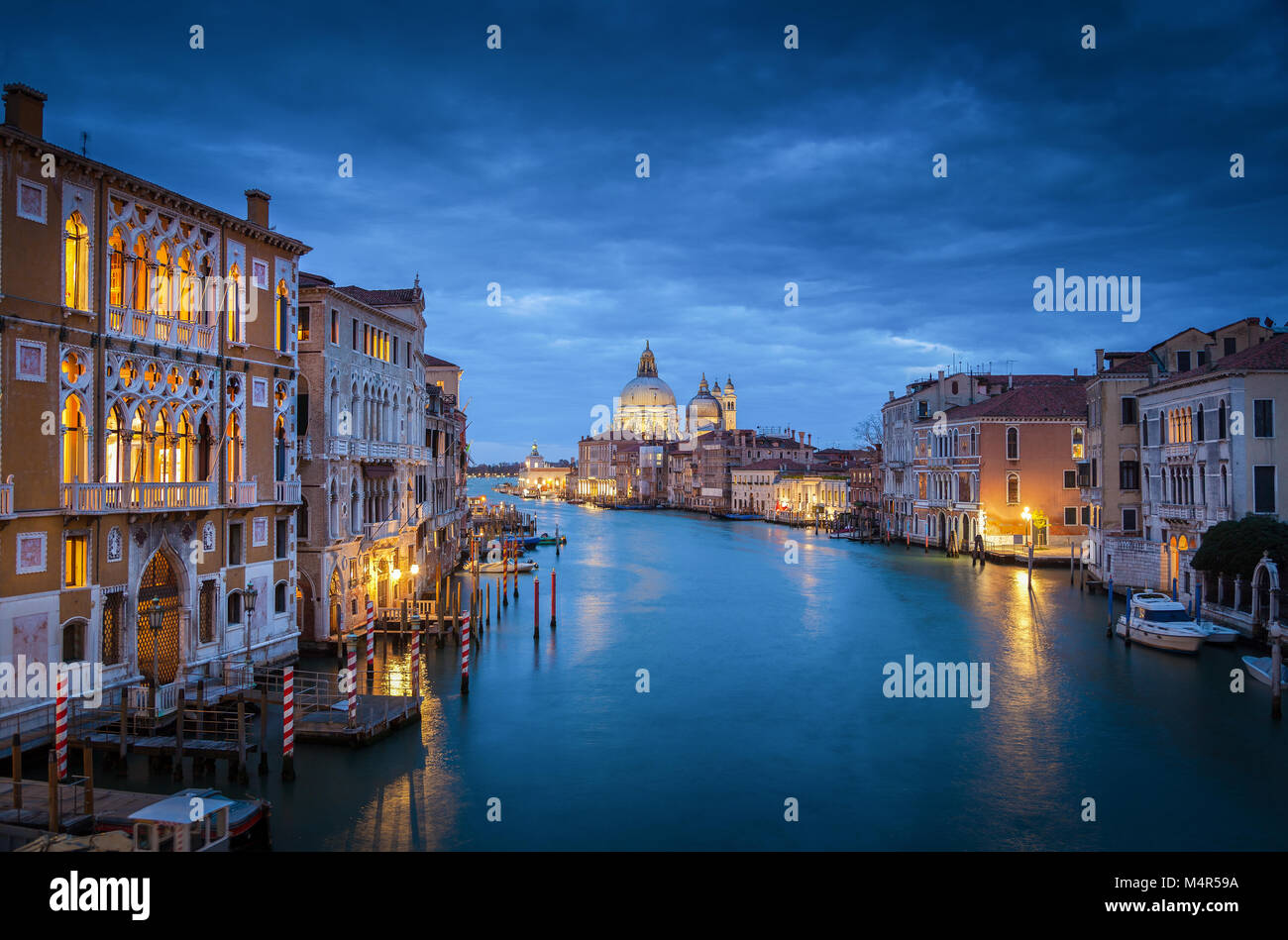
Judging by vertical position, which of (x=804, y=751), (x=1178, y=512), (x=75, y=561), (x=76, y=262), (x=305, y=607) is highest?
(x=76, y=262)

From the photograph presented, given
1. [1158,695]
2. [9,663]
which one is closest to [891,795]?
[1158,695]

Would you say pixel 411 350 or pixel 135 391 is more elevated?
pixel 411 350

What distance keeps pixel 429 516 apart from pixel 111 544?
1559 centimetres

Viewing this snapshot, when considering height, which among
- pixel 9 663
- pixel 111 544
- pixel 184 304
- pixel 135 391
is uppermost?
pixel 184 304

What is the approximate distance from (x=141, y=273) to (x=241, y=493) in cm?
393

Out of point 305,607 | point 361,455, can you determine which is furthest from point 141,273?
point 305,607

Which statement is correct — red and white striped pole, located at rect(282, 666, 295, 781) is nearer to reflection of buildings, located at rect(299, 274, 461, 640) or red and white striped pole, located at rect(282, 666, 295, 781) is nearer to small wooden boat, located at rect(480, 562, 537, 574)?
reflection of buildings, located at rect(299, 274, 461, 640)

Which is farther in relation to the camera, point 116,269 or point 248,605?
point 248,605

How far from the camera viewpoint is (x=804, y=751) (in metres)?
14.4

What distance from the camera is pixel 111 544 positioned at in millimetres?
13180

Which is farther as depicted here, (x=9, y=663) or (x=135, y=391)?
(x=135, y=391)

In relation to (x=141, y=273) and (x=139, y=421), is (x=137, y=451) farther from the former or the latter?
(x=141, y=273)
